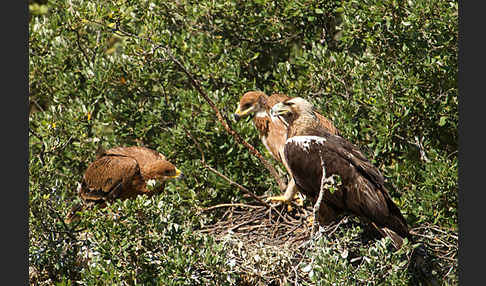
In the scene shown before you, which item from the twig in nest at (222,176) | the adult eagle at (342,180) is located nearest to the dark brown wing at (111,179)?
the twig in nest at (222,176)

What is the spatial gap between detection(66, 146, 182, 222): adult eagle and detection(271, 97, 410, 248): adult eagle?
1.34 metres

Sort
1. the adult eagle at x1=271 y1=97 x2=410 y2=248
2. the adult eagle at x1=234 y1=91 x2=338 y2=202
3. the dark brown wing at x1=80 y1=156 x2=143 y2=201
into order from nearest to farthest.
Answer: the adult eagle at x1=271 y1=97 x2=410 y2=248 → the dark brown wing at x1=80 y1=156 x2=143 y2=201 → the adult eagle at x1=234 y1=91 x2=338 y2=202

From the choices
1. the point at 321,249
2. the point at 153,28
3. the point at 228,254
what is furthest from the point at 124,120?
the point at 321,249

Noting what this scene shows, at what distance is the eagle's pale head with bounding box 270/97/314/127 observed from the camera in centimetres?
554

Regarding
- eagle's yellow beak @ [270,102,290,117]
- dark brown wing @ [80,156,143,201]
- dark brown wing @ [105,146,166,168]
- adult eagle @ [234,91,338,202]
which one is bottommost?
dark brown wing @ [80,156,143,201]

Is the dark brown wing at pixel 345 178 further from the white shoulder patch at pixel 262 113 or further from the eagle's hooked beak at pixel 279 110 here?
the white shoulder patch at pixel 262 113

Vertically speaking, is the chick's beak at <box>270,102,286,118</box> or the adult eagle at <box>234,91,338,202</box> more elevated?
the chick's beak at <box>270,102,286,118</box>

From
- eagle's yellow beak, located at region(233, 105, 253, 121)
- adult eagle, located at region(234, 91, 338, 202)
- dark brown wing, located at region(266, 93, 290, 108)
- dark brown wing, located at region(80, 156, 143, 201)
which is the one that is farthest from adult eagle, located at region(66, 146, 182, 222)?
dark brown wing, located at region(266, 93, 290, 108)

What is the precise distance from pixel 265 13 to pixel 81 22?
186cm

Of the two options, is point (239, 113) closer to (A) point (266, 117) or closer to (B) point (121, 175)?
(A) point (266, 117)

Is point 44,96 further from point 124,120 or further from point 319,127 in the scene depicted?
point 319,127

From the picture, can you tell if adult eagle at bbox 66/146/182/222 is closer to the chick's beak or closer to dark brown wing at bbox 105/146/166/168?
dark brown wing at bbox 105/146/166/168

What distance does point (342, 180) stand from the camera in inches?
199

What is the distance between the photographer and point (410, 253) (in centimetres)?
506
